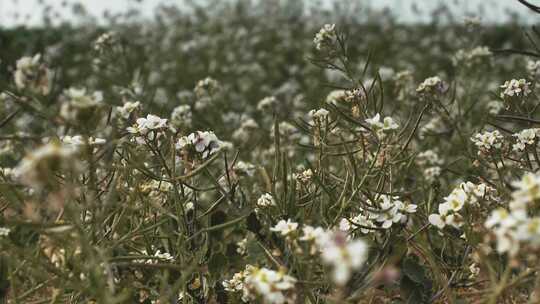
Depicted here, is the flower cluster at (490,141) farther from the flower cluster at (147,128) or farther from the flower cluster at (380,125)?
the flower cluster at (147,128)

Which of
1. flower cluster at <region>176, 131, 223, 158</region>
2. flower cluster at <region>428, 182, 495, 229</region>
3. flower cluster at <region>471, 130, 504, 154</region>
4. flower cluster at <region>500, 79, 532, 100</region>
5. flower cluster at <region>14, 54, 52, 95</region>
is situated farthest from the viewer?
flower cluster at <region>500, 79, 532, 100</region>

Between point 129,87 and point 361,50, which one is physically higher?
point 129,87

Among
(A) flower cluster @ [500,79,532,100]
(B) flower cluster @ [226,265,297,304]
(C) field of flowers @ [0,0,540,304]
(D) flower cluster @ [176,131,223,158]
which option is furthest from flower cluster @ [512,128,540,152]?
(B) flower cluster @ [226,265,297,304]

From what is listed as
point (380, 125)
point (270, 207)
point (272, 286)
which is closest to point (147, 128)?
point (270, 207)

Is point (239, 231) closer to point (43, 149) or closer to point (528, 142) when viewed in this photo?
point (528, 142)

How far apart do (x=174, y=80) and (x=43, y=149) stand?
5.97 m

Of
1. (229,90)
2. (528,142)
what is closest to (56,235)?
(528,142)

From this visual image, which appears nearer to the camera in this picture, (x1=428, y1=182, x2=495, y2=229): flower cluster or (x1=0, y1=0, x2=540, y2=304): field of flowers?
(x1=0, y1=0, x2=540, y2=304): field of flowers

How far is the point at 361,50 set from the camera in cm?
904

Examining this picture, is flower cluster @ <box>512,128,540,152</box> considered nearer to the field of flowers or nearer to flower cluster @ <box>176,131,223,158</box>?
the field of flowers

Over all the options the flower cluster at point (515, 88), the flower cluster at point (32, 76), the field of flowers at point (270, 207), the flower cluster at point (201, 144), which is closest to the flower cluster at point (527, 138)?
the field of flowers at point (270, 207)

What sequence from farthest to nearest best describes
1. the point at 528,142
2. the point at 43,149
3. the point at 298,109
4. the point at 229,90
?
the point at 229,90, the point at 298,109, the point at 528,142, the point at 43,149

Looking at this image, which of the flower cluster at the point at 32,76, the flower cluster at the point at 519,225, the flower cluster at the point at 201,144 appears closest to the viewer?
the flower cluster at the point at 519,225

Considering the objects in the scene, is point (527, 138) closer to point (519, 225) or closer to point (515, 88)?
point (515, 88)
